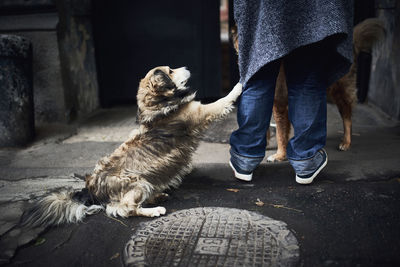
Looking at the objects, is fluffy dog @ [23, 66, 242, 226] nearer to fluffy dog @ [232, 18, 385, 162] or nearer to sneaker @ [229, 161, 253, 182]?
sneaker @ [229, 161, 253, 182]

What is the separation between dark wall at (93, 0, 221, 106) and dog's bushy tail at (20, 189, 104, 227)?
3.59 meters

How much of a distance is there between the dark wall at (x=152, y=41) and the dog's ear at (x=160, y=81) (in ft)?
9.98

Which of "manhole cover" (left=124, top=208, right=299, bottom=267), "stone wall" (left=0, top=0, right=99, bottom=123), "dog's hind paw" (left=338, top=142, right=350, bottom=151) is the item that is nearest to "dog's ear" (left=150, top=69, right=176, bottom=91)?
"manhole cover" (left=124, top=208, right=299, bottom=267)

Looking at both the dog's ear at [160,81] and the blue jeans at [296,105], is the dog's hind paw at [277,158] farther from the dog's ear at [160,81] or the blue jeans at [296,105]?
the dog's ear at [160,81]

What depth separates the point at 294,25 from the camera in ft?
7.77

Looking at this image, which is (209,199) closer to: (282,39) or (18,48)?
(282,39)

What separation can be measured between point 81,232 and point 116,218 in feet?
0.85

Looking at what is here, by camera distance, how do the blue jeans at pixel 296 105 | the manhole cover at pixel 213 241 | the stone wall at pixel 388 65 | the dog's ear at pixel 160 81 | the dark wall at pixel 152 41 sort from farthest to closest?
the dark wall at pixel 152 41, the stone wall at pixel 388 65, the dog's ear at pixel 160 81, the blue jeans at pixel 296 105, the manhole cover at pixel 213 241

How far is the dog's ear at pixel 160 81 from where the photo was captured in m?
2.70

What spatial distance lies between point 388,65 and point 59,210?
15.1 ft

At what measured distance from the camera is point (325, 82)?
8.60ft

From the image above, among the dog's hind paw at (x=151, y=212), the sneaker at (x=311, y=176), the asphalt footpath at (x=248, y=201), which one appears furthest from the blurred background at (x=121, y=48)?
the dog's hind paw at (x=151, y=212)

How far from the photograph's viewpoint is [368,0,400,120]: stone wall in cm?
450

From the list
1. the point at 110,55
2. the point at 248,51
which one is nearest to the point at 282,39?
the point at 248,51
